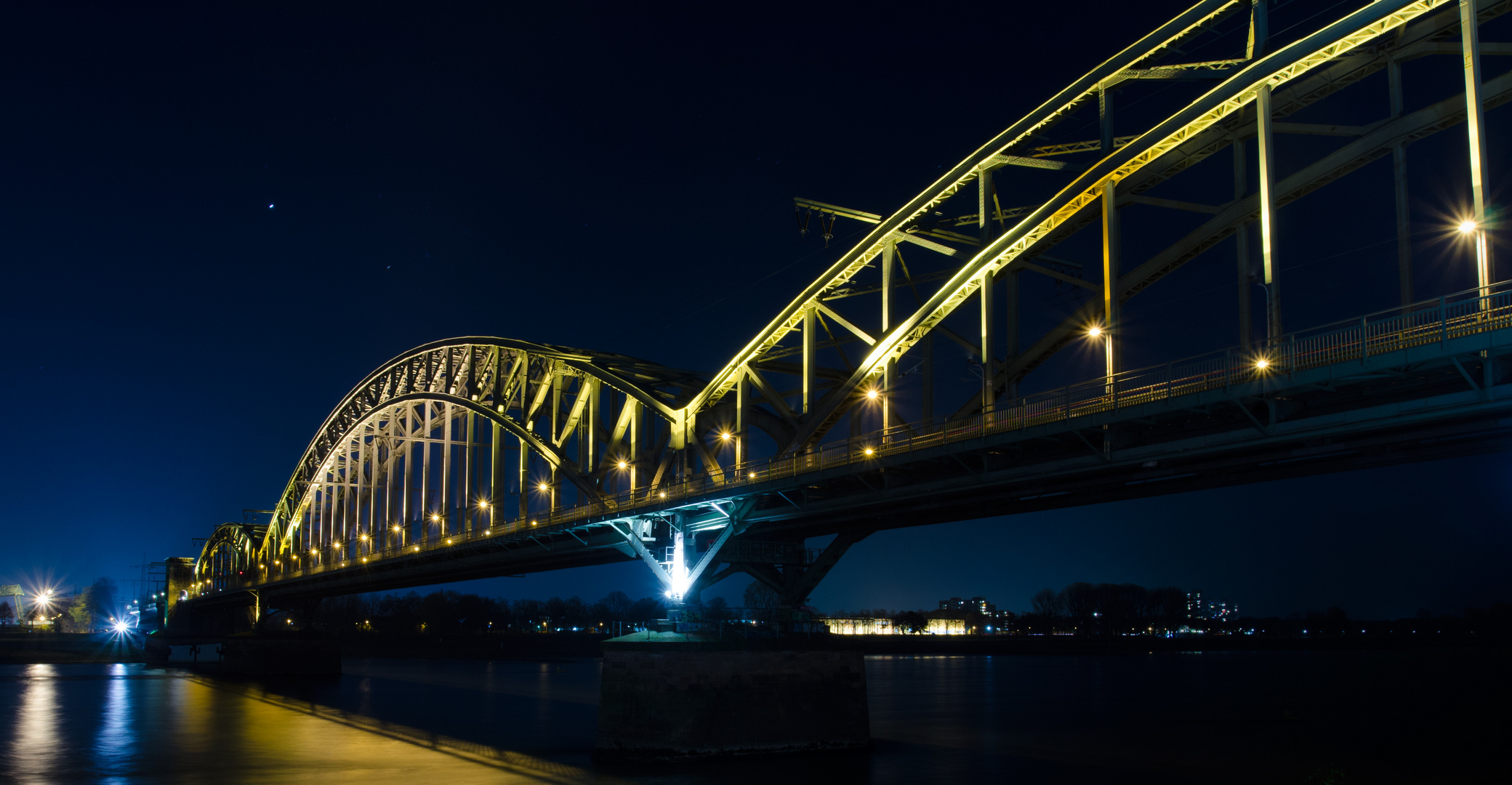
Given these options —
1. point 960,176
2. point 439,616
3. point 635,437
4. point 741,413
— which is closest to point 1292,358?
point 960,176

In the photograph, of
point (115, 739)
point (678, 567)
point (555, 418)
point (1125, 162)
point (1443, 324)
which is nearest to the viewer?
point (1443, 324)

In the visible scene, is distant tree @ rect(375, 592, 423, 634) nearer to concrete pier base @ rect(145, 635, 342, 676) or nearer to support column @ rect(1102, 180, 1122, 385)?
concrete pier base @ rect(145, 635, 342, 676)

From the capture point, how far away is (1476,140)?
741 inches

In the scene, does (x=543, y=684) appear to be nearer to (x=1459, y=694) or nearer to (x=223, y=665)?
(x=223, y=665)

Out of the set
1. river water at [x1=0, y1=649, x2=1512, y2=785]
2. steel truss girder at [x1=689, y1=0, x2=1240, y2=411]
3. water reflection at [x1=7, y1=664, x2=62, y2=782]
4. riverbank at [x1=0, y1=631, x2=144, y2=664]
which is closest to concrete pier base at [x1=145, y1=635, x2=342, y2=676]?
river water at [x1=0, y1=649, x2=1512, y2=785]

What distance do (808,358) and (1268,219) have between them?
17174mm

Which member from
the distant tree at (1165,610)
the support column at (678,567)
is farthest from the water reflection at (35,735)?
the distant tree at (1165,610)

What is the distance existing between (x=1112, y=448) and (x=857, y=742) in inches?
535

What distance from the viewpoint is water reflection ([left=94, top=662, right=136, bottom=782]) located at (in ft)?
120

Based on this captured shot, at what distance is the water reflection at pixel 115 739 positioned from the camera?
120 feet

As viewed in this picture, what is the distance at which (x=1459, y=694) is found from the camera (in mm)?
68625

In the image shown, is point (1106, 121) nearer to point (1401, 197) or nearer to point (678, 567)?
point (1401, 197)

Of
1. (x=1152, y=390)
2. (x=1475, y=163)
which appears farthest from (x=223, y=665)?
(x=1475, y=163)

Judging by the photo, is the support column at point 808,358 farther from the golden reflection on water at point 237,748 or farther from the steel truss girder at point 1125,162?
the golden reflection on water at point 237,748
